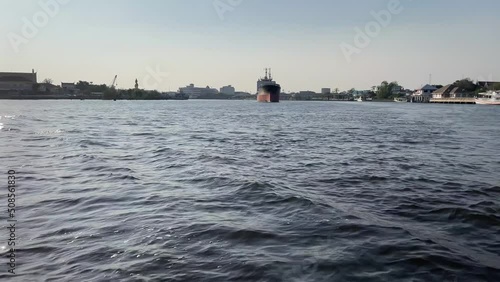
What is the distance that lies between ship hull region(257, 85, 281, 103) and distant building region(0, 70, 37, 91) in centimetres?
10829

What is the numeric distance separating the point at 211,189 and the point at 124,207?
10.2 feet

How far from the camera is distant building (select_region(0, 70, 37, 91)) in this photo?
6841 inches

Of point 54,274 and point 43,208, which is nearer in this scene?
point 54,274

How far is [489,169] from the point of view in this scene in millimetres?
16766

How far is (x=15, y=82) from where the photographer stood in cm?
17700

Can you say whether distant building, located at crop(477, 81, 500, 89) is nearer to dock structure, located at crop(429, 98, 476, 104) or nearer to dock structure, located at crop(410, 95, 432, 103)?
dock structure, located at crop(410, 95, 432, 103)

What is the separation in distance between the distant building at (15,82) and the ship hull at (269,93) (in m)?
108

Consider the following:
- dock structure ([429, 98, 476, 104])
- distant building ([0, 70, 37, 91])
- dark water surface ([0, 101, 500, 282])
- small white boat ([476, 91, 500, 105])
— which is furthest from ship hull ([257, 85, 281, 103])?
dark water surface ([0, 101, 500, 282])

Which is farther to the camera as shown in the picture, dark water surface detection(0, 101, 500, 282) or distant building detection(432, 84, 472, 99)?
distant building detection(432, 84, 472, 99)

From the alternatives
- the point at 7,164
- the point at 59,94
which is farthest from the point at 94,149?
the point at 59,94

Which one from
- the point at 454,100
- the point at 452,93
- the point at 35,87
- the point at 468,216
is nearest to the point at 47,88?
the point at 35,87

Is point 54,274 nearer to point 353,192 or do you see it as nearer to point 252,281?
point 252,281

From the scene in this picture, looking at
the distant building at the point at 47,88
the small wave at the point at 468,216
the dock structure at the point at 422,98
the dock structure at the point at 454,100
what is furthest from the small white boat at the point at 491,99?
the distant building at the point at 47,88

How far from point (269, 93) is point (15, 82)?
380ft
